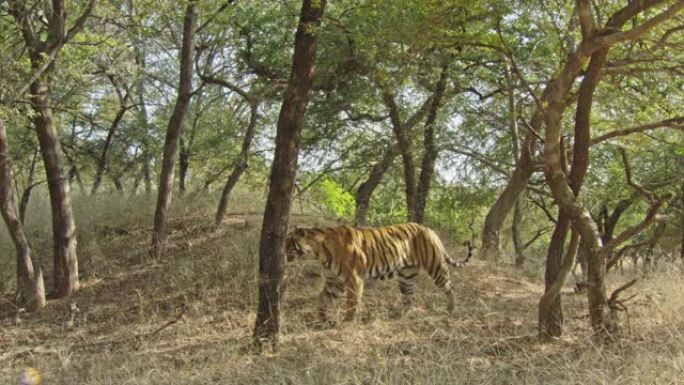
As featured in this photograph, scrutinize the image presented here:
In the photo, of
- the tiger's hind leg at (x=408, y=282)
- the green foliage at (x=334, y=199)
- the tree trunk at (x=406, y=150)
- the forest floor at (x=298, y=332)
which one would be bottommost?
the forest floor at (x=298, y=332)

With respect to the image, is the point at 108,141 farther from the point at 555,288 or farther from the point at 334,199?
the point at 555,288

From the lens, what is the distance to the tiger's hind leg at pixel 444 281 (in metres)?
8.94

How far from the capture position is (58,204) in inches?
423

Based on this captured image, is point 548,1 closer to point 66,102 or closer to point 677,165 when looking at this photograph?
point 677,165

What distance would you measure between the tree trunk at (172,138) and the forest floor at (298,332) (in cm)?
47

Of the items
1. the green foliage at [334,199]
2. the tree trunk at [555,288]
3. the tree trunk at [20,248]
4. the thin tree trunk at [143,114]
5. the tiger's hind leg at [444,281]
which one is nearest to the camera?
the tree trunk at [555,288]

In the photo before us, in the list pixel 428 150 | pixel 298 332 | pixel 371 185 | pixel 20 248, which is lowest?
pixel 298 332

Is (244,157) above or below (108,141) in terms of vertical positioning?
below

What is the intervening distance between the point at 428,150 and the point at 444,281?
14.9 feet

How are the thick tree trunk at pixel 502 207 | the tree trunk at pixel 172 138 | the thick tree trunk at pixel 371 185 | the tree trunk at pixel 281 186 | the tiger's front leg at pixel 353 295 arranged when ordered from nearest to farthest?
1. the tree trunk at pixel 281 186
2. the tiger's front leg at pixel 353 295
3. the tree trunk at pixel 172 138
4. the thick tree trunk at pixel 502 207
5. the thick tree trunk at pixel 371 185

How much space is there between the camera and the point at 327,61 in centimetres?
1145

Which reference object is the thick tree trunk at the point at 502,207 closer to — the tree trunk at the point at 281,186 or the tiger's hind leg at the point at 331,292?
the tiger's hind leg at the point at 331,292

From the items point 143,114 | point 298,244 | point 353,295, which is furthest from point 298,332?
point 143,114

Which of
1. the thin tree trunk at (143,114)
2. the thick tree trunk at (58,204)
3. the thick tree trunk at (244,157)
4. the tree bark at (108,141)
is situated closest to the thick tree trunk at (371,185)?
the thick tree trunk at (244,157)
